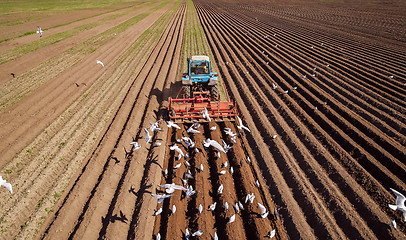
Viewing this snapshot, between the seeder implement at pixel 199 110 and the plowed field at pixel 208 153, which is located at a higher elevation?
the seeder implement at pixel 199 110

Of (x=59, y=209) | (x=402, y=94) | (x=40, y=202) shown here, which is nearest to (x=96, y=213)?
(x=59, y=209)

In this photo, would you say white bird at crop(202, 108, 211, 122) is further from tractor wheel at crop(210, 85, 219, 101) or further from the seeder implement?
tractor wheel at crop(210, 85, 219, 101)

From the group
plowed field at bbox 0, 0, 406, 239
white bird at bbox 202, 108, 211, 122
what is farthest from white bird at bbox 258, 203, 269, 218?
white bird at bbox 202, 108, 211, 122

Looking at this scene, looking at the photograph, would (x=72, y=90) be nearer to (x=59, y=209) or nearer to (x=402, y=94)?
(x=59, y=209)

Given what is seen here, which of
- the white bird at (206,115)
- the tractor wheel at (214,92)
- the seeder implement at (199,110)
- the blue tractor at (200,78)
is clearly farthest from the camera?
the tractor wheel at (214,92)

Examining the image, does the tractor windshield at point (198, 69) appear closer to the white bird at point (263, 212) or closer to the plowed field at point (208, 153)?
the plowed field at point (208, 153)

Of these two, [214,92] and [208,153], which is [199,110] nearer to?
[214,92]

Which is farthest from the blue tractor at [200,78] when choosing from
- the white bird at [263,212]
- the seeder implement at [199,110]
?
the white bird at [263,212]

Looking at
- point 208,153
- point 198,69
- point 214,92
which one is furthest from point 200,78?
point 208,153
